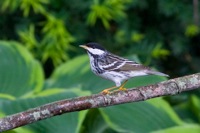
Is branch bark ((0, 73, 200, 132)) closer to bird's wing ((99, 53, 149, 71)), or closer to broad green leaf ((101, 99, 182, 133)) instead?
bird's wing ((99, 53, 149, 71))

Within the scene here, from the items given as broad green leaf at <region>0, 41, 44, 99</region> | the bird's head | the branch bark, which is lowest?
the branch bark

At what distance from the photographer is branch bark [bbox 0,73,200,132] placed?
3898mm

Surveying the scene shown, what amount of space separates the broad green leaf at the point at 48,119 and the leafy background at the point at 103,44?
0.7 inches

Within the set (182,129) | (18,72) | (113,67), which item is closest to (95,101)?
(113,67)

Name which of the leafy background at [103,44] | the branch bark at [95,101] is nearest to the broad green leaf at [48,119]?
the leafy background at [103,44]

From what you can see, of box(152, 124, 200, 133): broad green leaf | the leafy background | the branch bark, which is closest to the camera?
the branch bark

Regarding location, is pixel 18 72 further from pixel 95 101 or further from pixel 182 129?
pixel 95 101

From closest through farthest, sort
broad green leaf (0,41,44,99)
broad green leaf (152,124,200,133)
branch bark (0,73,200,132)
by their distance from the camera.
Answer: branch bark (0,73,200,132)
broad green leaf (152,124,200,133)
broad green leaf (0,41,44,99)

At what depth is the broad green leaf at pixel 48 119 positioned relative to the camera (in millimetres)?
5184

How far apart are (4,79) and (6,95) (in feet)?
1.44

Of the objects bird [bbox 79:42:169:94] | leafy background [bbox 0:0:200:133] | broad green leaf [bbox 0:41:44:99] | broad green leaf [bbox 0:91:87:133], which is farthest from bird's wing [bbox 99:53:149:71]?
broad green leaf [bbox 0:41:44:99]

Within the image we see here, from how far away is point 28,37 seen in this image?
6.70 meters

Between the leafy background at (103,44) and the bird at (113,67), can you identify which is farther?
the leafy background at (103,44)

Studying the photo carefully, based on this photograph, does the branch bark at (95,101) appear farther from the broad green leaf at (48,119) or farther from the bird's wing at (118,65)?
the broad green leaf at (48,119)
